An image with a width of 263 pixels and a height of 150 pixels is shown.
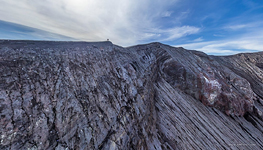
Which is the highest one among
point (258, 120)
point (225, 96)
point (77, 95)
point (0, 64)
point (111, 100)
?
point (0, 64)

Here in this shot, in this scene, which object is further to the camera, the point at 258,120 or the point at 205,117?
the point at 258,120

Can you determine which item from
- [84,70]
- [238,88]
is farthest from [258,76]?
[84,70]

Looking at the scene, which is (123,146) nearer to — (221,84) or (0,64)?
(0,64)

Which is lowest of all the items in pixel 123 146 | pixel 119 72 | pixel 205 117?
pixel 205 117

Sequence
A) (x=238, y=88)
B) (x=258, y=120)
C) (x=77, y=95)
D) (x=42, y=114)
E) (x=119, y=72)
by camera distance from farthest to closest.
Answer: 1. (x=238, y=88)
2. (x=258, y=120)
3. (x=119, y=72)
4. (x=77, y=95)
5. (x=42, y=114)

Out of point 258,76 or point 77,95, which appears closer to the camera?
point 77,95

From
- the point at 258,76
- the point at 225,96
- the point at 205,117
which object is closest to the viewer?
the point at 205,117

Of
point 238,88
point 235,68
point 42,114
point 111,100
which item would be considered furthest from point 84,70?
point 235,68

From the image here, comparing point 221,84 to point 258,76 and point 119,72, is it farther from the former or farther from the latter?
point 258,76

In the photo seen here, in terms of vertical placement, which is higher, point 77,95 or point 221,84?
point 77,95
